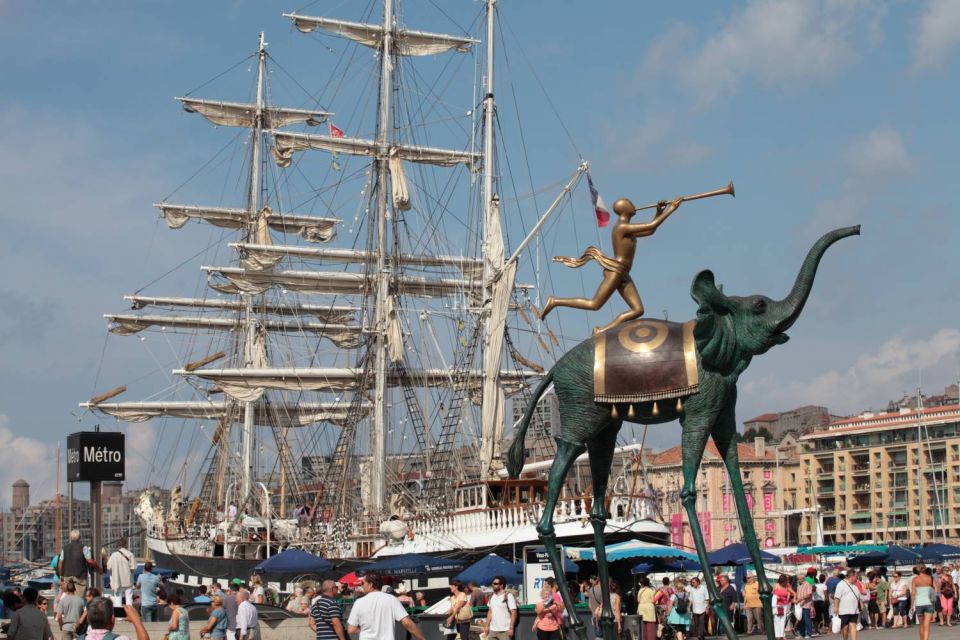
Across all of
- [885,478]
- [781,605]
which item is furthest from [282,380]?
[885,478]

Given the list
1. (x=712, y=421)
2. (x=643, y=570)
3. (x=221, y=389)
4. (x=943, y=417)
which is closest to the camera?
(x=712, y=421)

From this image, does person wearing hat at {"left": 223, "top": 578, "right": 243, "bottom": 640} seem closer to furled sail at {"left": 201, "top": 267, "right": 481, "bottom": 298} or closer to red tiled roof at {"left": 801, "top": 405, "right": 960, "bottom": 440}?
furled sail at {"left": 201, "top": 267, "right": 481, "bottom": 298}

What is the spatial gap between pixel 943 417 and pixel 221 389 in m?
92.5

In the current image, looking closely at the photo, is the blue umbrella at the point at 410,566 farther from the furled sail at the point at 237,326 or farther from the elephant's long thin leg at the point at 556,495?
the furled sail at the point at 237,326

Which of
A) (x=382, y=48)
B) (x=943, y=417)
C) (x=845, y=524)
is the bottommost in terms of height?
(x=845, y=524)

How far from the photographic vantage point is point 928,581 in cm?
2361

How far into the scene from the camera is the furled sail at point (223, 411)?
7662cm

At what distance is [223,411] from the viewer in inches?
3123

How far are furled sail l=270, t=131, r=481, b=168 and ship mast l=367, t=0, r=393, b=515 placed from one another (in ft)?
3.44

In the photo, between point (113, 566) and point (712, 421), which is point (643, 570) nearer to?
point (113, 566)

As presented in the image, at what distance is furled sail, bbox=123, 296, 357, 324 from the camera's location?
77.3 m

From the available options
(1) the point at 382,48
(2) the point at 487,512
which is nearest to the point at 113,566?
(2) the point at 487,512

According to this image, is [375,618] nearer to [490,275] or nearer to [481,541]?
[481,541]

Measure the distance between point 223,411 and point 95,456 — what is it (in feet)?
180
